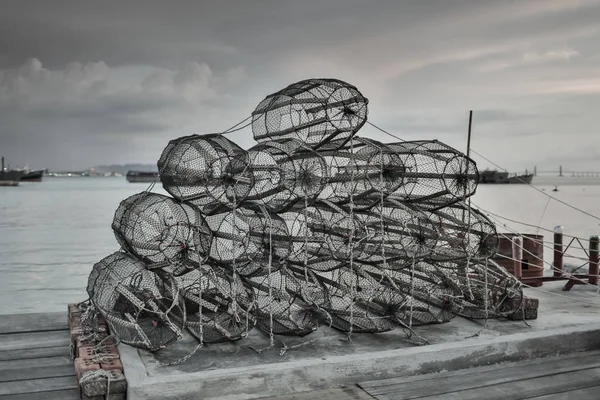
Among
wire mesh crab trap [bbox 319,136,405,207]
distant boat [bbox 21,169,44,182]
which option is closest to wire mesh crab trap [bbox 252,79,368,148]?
wire mesh crab trap [bbox 319,136,405,207]

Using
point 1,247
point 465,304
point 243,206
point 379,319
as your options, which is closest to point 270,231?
point 243,206

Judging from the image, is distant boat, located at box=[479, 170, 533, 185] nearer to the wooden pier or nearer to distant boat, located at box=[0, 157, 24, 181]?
the wooden pier

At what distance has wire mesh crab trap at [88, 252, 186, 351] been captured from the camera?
210 inches

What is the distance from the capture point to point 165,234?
5.48 metres

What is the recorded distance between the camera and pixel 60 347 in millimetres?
6039

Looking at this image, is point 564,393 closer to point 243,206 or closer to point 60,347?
point 243,206

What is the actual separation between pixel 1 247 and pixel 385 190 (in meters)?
21.4

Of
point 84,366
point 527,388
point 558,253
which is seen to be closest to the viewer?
point 84,366

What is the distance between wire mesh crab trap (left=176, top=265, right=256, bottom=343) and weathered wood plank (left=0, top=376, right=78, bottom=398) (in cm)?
104

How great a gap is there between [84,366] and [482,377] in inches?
121

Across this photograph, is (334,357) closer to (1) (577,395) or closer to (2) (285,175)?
(2) (285,175)

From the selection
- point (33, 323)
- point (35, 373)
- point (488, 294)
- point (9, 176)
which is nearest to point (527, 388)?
point (488, 294)

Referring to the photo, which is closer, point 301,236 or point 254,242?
point 254,242

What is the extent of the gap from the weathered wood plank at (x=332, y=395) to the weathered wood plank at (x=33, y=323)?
2.76m
